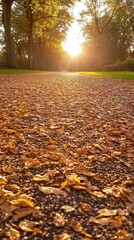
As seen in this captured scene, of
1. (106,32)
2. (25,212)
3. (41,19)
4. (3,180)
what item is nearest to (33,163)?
(3,180)

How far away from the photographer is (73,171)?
2.98 m

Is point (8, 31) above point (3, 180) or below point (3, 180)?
above

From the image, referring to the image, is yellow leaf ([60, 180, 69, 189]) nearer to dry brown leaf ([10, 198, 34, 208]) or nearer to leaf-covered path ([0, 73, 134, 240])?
leaf-covered path ([0, 73, 134, 240])

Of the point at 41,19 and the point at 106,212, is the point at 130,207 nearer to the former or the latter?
the point at 106,212

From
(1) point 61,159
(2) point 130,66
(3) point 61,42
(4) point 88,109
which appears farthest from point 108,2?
(1) point 61,159

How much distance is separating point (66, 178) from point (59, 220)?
76 centimetres

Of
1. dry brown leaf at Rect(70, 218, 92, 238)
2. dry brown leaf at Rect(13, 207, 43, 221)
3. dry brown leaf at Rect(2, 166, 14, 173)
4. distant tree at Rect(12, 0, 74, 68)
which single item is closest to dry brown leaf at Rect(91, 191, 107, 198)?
dry brown leaf at Rect(70, 218, 92, 238)

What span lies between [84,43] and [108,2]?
13.3m

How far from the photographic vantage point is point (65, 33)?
130 feet

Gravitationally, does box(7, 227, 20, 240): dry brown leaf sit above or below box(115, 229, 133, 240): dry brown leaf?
above

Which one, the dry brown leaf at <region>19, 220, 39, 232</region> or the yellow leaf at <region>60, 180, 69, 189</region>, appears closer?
the dry brown leaf at <region>19, 220, 39, 232</region>

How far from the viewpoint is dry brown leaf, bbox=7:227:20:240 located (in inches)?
73.7

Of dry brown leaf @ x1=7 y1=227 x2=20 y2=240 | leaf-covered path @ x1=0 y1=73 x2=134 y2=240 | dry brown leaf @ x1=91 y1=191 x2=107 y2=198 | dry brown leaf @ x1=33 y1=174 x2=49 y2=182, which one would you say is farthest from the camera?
dry brown leaf @ x1=33 y1=174 x2=49 y2=182

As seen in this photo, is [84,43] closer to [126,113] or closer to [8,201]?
[126,113]
